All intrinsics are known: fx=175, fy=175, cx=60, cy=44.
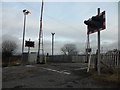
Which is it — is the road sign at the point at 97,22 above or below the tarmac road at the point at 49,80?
above

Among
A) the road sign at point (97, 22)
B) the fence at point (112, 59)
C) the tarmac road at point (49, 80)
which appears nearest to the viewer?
the tarmac road at point (49, 80)

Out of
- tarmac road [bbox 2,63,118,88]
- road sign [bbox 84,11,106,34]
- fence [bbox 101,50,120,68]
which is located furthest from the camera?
fence [bbox 101,50,120,68]

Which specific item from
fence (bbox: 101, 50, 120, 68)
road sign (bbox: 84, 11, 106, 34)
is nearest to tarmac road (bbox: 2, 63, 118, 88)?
fence (bbox: 101, 50, 120, 68)

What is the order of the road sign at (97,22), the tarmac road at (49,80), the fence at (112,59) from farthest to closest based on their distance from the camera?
the fence at (112,59) < the road sign at (97,22) < the tarmac road at (49,80)

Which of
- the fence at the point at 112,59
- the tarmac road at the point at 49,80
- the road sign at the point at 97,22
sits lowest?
the tarmac road at the point at 49,80

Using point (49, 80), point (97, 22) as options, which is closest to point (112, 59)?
point (97, 22)

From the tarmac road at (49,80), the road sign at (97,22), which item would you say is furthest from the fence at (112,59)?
the road sign at (97,22)

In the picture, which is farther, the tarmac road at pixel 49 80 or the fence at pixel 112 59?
the fence at pixel 112 59

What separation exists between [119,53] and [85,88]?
5487 mm

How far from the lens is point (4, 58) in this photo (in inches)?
1597

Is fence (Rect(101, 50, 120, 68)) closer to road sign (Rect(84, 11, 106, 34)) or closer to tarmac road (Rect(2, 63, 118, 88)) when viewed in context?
tarmac road (Rect(2, 63, 118, 88))

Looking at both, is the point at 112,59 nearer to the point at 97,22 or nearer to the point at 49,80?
the point at 97,22

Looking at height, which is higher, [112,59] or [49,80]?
[112,59]

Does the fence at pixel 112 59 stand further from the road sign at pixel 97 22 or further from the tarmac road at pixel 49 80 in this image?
the road sign at pixel 97 22
